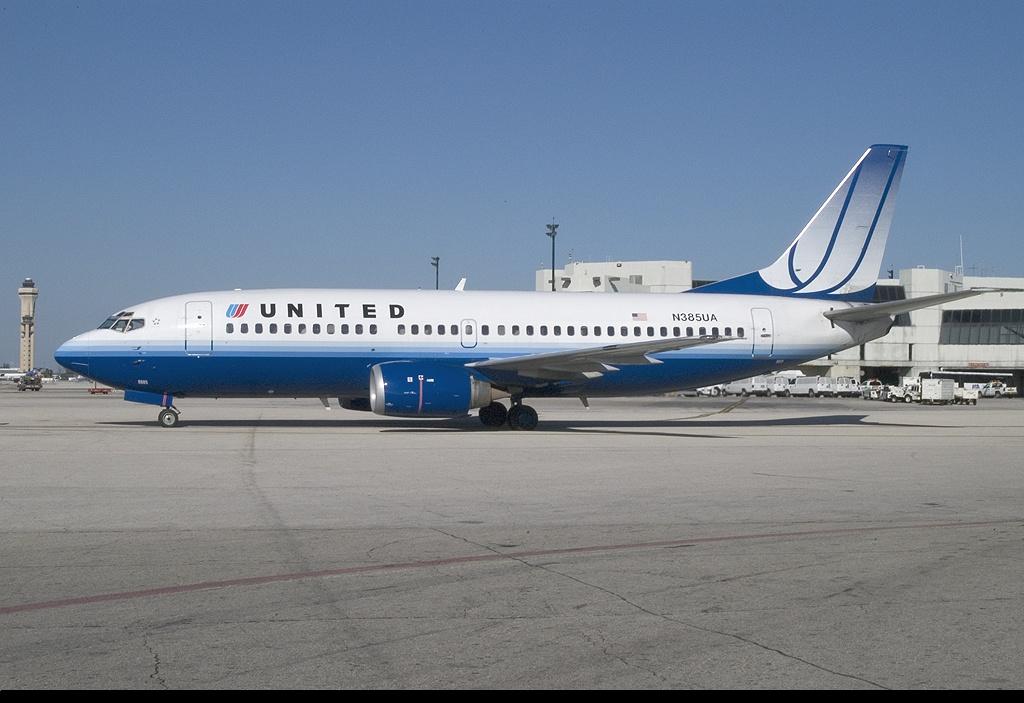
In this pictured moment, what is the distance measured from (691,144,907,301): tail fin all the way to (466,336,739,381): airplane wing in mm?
6225


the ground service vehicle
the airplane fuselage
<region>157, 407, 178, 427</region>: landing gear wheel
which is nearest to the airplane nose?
the airplane fuselage

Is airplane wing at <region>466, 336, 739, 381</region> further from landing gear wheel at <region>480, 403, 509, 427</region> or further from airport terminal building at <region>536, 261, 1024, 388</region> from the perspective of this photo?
airport terminal building at <region>536, 261, 1024, 388</region>

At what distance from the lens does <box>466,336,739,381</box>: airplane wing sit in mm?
28203

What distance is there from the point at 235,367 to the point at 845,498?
18.5 meters

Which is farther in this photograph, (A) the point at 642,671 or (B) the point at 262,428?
(B) the point at 262,428

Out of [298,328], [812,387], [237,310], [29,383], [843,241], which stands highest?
[843,241]

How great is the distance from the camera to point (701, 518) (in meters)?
12.4

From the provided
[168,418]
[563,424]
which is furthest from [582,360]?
[168,418]

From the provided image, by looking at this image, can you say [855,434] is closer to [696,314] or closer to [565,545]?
[696,314]

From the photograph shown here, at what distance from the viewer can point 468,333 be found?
3012 centimetres

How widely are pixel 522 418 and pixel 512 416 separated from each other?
0.93 ft

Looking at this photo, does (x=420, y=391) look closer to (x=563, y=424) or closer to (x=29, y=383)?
(x=563, y=424)

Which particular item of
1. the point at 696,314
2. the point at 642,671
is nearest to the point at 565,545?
the point at 642,671

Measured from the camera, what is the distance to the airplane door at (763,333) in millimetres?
32781
